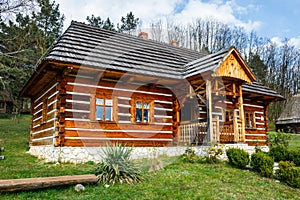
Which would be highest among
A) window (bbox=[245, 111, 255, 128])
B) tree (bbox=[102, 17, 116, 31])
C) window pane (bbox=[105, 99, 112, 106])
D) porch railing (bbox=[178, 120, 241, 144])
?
tree (bbox=[102, 17, 116, 31])

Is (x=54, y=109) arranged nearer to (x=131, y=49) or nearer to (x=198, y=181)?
(x=131, y=49)

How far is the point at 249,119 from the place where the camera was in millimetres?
15836

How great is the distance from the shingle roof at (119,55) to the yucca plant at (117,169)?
3.94 meters

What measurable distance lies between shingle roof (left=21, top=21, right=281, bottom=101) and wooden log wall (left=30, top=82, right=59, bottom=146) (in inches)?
58.0

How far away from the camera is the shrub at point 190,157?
32.1 ft

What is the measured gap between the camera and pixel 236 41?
126ft

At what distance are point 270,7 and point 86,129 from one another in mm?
8140

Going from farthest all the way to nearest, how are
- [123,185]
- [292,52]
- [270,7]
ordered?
1. [292,52]
2. [270,7]
3. [123,185]

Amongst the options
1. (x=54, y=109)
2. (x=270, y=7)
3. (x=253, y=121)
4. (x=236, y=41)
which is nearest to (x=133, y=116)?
(x=54, y=109)

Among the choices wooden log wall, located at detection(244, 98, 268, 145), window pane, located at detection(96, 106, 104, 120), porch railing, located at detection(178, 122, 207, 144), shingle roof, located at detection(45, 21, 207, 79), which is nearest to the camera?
shingle roof, located at detection(45, 21, 207, 79)

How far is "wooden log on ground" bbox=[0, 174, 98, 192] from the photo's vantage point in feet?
17.3

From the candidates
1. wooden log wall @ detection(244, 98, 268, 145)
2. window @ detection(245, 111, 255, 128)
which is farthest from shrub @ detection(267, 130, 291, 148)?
window @ detection(245, 111, 255, 128)

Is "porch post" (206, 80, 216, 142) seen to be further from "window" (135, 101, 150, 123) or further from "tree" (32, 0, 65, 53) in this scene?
"tree" (32, 0, 65, 53)

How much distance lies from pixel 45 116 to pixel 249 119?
36.8ft
